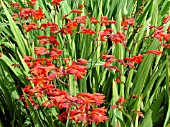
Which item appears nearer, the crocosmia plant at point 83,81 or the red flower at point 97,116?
the red flower at point 97,116

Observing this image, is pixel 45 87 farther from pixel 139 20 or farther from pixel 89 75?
pixel 139 20

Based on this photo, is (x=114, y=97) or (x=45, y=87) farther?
(x=114, y=97)

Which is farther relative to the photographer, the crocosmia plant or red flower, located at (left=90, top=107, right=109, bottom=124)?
the crocosmia plant

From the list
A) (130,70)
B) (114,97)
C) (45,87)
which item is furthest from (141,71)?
(45,87)

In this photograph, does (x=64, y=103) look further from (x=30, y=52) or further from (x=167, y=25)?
(x=167, y=25)

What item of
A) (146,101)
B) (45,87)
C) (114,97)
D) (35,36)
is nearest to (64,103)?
(45,87)

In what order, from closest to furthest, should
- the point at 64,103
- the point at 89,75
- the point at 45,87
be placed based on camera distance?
the point at 64,103 < the point at 45,87 < the point at 89,75

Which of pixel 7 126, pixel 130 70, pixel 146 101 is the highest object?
pixel 130 70

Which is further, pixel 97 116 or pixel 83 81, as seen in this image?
pixel 83 81

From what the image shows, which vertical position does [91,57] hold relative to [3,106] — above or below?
above

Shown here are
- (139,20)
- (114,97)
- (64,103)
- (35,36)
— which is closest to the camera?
(64,103)
